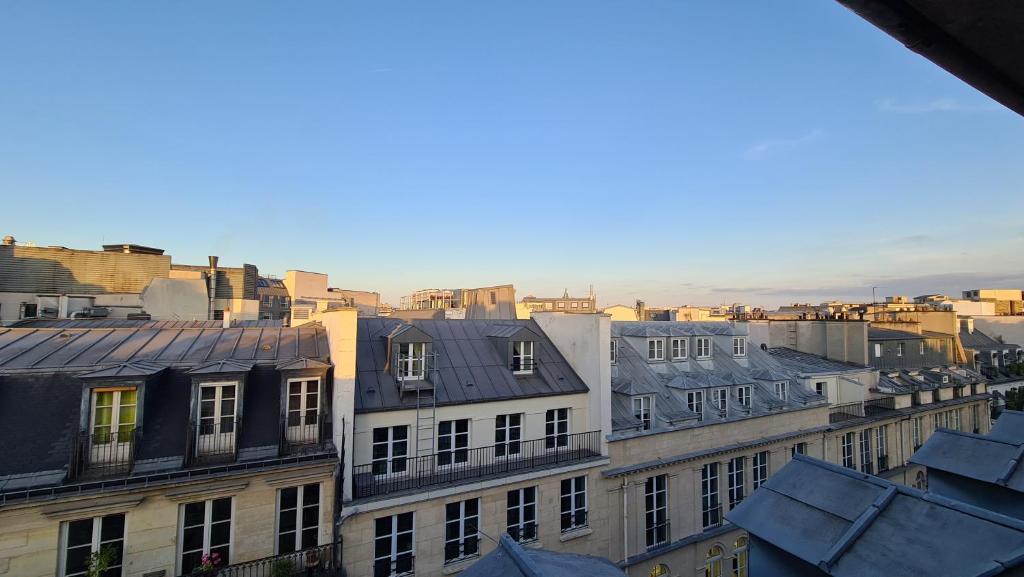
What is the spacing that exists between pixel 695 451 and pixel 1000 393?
33358 millimetres

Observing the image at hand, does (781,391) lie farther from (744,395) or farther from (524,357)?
(524,357)

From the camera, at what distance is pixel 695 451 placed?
1831 cm

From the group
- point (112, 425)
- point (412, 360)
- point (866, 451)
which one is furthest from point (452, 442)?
point (866, 451)

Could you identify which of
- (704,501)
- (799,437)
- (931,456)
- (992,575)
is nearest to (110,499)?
(992,575)

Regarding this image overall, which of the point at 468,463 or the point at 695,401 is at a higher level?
the point at 695,401

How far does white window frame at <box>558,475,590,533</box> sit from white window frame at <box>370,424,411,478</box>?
17.5 ft

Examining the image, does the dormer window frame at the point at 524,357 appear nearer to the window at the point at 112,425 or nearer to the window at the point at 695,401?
the window at the point at 695,401

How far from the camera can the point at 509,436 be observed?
15.8 m

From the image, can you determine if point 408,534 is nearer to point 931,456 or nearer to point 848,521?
point 848,521

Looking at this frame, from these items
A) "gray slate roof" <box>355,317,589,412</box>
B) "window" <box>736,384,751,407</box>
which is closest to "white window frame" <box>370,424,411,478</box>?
"gray slate roof" <box>355,317,589,412</box>

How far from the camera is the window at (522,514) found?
14625 millimetres

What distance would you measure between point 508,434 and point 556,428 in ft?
6.67

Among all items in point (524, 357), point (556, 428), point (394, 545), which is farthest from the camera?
point (524, 357)

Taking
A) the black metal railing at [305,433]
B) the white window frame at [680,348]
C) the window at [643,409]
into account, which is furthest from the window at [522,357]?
the white window frame at [680,348]
